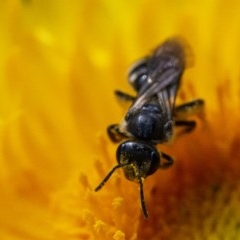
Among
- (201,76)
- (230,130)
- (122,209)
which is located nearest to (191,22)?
(201,76)

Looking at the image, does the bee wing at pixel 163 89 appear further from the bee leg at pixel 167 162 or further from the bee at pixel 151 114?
the bee leg at pixel 167 162

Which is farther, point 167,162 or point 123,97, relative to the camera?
point 123,97

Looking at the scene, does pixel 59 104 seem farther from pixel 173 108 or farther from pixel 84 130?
pixel 173 108

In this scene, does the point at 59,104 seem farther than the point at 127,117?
Yes

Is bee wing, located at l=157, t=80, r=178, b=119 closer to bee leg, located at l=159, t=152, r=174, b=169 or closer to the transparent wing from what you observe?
the transparent wing

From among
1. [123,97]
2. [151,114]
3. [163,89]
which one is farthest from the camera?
[123,97]

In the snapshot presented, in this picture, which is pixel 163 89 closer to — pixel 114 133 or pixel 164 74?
pixel 164 74

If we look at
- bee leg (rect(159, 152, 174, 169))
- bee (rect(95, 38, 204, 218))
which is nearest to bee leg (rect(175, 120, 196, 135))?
bee (rect(95, 38, 204, 218))

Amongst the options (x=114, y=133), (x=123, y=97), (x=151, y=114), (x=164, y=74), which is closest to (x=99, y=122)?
(x=123, y=97)
